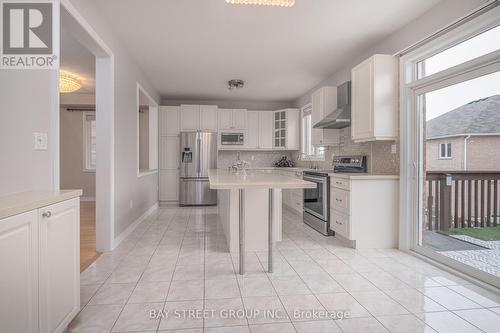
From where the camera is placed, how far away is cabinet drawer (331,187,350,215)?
354 centimetres

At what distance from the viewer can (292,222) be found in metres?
4.93

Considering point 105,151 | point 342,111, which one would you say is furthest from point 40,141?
point 342,111

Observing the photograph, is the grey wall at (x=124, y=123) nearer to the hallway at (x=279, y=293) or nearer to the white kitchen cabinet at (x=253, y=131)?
the hallway at (x=279, y=293)

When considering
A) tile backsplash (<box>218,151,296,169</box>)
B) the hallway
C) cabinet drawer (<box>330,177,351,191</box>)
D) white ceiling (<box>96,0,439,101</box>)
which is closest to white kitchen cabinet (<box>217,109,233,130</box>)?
tile backsplash (<box>218,151,296,169</box>)

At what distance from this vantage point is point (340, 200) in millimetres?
3691

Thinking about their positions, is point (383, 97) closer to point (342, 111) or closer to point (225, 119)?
point (342, 111)

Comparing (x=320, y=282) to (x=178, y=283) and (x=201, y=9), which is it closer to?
(x=178, y=283)

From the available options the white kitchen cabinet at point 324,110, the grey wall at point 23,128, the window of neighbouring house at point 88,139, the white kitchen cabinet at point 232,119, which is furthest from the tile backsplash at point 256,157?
the grey wall at point 23,128

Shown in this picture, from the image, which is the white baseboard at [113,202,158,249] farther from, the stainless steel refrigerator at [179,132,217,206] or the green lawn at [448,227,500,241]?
the green lawn at [448,227,500,241]

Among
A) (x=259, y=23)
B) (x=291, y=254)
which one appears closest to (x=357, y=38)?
(x=259, y=23)

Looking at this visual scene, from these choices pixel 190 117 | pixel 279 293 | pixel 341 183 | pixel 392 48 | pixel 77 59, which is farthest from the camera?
pixel 190 117

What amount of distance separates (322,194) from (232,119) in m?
3.58

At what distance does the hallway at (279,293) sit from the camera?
1842mm

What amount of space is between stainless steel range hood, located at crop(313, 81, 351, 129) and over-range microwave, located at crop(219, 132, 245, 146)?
2644 mm
